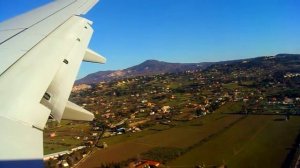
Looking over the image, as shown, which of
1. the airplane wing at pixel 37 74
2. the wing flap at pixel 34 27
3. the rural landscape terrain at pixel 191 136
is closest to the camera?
the airplane wing at pixel 37 74

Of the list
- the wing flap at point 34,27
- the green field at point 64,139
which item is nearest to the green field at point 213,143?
the green field at point 64,139

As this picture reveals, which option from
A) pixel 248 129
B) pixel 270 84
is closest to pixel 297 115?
pixel 248 129

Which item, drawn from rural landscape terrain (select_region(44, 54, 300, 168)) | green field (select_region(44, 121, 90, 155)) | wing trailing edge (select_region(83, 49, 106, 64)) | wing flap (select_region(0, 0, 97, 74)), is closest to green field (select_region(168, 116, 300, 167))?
rural landscape terrain (select_region(44, 54, 300, 168))

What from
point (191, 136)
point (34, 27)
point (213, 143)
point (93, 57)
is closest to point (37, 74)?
point (34, 27)

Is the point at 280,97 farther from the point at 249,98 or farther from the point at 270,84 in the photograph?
the point at 270,84

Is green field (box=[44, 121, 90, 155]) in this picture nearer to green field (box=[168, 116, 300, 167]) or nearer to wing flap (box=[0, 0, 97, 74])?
green field (box=[168, 116, 300, 167])

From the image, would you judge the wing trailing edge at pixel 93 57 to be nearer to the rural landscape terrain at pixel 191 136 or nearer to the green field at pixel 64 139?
the rural landscape terrain at pixel 191 136

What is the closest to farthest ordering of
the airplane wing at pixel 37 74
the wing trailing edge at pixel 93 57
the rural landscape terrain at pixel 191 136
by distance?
1. the airplane wing at pixel 37 74
2. the wing trailing edge at pixel 93 57
3. the rural landscape terrain at pixel 191 136

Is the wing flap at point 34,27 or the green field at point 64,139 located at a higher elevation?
A: the wing flap at point 34,27

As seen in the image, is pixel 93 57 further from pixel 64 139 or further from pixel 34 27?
pixel 64 139
